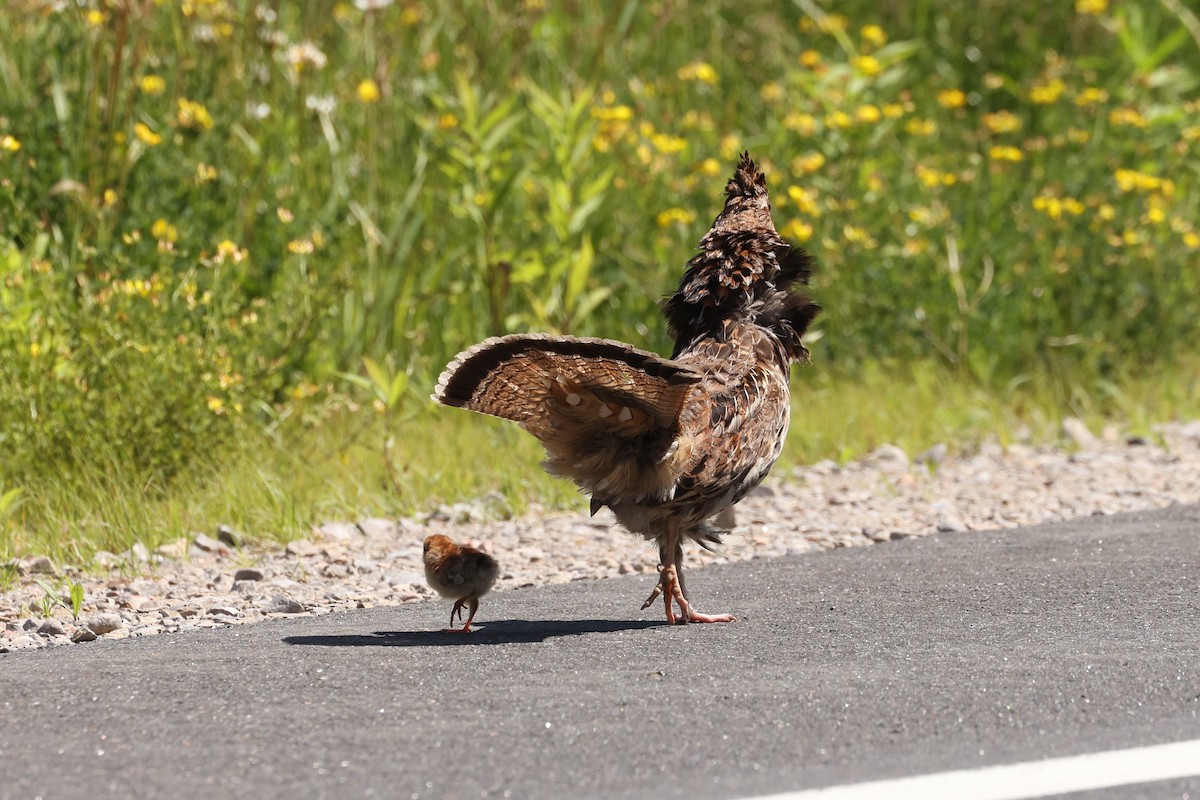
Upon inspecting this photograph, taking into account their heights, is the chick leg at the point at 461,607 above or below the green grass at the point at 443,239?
below

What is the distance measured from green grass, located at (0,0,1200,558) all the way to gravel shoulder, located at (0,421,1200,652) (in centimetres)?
26

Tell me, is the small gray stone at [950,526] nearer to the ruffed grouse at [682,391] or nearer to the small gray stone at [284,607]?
the ruffed grouse at [682,391]

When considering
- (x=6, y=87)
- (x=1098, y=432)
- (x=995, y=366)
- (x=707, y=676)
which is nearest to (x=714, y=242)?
(x=707, y=676)

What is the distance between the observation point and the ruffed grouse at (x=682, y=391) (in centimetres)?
523

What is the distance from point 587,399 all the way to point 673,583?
29.1 inches

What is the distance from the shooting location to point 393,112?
1151 cm

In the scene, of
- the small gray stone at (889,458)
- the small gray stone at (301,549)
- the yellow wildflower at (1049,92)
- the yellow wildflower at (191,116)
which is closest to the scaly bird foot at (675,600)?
the small gray stone at (301,549)

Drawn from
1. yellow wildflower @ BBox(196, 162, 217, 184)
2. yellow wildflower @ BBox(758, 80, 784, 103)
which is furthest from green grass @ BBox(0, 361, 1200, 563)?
yellow wildflower @ BBox(758, 80, 784, 103)

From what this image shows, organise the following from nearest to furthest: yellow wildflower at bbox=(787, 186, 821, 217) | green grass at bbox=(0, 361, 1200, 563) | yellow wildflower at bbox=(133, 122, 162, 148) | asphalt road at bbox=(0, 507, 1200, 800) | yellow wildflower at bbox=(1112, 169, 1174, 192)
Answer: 1. asphalt road at bbox=(0, 507, 1200, 800)
2. green grass at bbox=(0, 361, 1200, 563)
3. yellow wildflower at bbox=(133, 122, 162, 148)
4. yellow wildflower at bbox=(787, 186, 821, 217)
5. yellow wildflower at bbox=(1112, 169, 1174, 192)

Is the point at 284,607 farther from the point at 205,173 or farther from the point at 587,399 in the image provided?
the point at 205,173

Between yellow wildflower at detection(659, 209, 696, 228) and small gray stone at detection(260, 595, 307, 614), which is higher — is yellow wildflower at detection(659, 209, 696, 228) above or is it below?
above

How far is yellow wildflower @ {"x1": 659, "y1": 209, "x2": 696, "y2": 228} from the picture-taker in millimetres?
9992

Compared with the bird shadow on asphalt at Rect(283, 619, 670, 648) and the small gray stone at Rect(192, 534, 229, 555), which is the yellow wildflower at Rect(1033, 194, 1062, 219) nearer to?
the bird shadow on asphalt at Rect(283, 619, 670, 648)

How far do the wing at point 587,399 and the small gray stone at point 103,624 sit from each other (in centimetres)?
145
